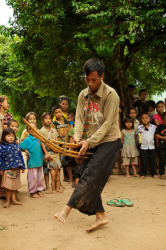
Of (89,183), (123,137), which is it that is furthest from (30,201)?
(123,137)

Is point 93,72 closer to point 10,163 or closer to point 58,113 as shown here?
point 10,163

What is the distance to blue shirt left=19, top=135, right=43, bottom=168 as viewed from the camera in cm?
521

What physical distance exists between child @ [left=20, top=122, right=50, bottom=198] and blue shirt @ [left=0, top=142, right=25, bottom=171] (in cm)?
35

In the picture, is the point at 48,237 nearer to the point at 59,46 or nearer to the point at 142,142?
the point at 142,142

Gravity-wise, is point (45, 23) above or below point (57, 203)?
above

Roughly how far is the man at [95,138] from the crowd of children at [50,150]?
29.1 inches

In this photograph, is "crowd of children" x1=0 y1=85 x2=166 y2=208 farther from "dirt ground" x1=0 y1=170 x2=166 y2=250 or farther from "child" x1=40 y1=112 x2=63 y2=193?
"dirt ground" x1=0 y1=170 x2=166 y2=250

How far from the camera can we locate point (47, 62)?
802 centimetres

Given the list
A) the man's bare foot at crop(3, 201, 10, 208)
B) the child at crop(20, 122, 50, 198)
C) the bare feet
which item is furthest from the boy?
the bare feet

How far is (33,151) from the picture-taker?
207 inches

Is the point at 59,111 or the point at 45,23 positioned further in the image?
the point at 45,23

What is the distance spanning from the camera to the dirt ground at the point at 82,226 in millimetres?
3006

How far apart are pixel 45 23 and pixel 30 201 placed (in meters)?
4.10

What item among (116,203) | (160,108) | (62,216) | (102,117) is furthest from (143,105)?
(62,216)
